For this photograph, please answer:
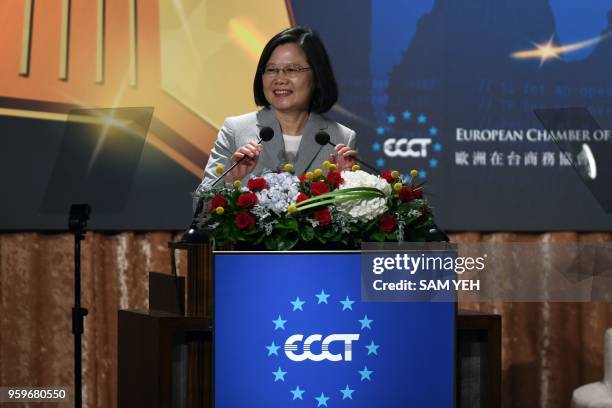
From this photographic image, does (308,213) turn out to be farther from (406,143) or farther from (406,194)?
(406,143)

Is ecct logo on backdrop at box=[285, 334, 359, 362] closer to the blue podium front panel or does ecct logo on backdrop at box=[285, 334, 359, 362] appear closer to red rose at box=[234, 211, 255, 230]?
the blue podium front panel

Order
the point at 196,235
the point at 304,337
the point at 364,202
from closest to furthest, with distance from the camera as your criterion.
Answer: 1. the point at 304,337
2. the point at 364,202
3. the point at 196,235

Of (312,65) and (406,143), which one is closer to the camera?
(312,65)

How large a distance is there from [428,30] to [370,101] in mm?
419

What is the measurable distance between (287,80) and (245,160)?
501mm

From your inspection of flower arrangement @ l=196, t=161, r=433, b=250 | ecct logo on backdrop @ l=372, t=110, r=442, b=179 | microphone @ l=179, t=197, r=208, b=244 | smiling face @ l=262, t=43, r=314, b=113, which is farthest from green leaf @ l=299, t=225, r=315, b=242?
ecct logo on backdrop @ l=372, t=110, r=442, b=179

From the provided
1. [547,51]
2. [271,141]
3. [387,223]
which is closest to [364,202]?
[387,223]

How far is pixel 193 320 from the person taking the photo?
8.26 feet

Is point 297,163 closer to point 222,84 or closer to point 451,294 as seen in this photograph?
point 451,294

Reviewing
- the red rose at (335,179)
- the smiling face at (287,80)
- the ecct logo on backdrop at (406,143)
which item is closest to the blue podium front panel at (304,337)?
the red rose at (335,179)

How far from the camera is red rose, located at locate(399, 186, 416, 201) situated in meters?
2.54

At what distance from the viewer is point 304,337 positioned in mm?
2336

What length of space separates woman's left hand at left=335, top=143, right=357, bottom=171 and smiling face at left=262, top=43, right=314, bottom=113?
16.8 inches

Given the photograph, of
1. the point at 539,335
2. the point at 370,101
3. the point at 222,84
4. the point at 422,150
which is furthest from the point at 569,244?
the point at 222,84
